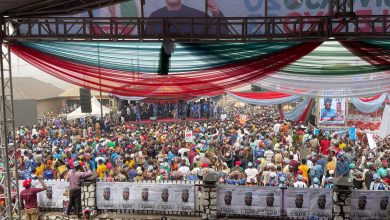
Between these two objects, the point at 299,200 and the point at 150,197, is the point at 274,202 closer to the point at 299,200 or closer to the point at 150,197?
the point at 299,200

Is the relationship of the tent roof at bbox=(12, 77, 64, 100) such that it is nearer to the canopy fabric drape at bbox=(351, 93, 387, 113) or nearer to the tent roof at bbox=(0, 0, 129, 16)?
the canopy fabric drape at bbox=(351, 93, 387, 113)

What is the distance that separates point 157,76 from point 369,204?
602 cm

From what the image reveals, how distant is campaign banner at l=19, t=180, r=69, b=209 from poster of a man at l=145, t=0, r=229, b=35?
5225mm

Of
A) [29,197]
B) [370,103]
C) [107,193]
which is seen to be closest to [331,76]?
[107,193]

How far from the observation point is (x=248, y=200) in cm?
1030

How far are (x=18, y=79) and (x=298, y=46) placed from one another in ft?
175

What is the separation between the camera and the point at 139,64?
879 cm

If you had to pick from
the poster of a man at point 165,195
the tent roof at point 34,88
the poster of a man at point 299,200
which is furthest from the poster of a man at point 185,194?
the tent roof at point 34,88

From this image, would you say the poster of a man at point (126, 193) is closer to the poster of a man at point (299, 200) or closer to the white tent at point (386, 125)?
the poster of a man at point (299, 200)

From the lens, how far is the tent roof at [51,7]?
26.7 feet

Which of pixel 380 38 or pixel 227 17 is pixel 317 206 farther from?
pixel 227 17

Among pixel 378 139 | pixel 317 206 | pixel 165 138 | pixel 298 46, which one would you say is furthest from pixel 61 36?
pixel 378 139

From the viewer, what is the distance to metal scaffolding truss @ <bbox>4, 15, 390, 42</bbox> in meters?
8.12

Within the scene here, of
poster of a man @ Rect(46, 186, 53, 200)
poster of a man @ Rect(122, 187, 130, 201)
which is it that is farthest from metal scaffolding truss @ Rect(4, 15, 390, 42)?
poster of a man @ Rect(46, 186, 53, 200)
